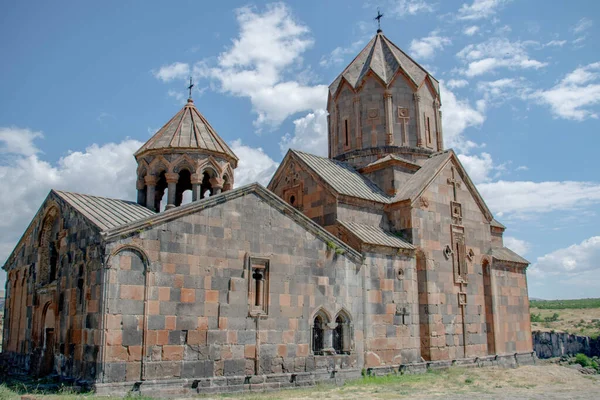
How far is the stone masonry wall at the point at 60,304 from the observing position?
8477 millimetres

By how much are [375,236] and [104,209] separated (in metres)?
6.04

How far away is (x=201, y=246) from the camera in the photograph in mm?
9344

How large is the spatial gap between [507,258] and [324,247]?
23.8 ft

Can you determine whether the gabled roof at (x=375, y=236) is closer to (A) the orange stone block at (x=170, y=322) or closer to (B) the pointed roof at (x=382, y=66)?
(A) the orange stone block at (x=170, y=322)

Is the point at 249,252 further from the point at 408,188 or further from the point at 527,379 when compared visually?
the point at 527,379

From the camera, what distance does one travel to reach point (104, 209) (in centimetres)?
1002

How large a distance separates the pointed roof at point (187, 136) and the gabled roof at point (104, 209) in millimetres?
1752

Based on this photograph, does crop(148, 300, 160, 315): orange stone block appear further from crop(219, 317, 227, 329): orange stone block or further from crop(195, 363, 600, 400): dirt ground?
crop(195, 363, 600, 400): dirt ground

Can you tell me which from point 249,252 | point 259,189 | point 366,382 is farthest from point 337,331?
point 259,189

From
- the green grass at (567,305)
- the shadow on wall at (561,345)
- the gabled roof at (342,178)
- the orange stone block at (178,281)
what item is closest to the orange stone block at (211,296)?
the orange stone block at (178,281)

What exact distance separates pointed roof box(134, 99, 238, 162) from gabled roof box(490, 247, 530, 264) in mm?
8161

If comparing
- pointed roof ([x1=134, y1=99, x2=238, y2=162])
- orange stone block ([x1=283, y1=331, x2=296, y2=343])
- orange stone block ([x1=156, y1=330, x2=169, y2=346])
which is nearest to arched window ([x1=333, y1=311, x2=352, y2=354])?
orange stone block ([x1=283, y1=331, x2=296, y2=343])

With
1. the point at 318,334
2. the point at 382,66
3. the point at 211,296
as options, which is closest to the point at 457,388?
the point at 318,334

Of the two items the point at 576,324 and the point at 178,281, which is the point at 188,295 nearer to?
the point at 178,281
